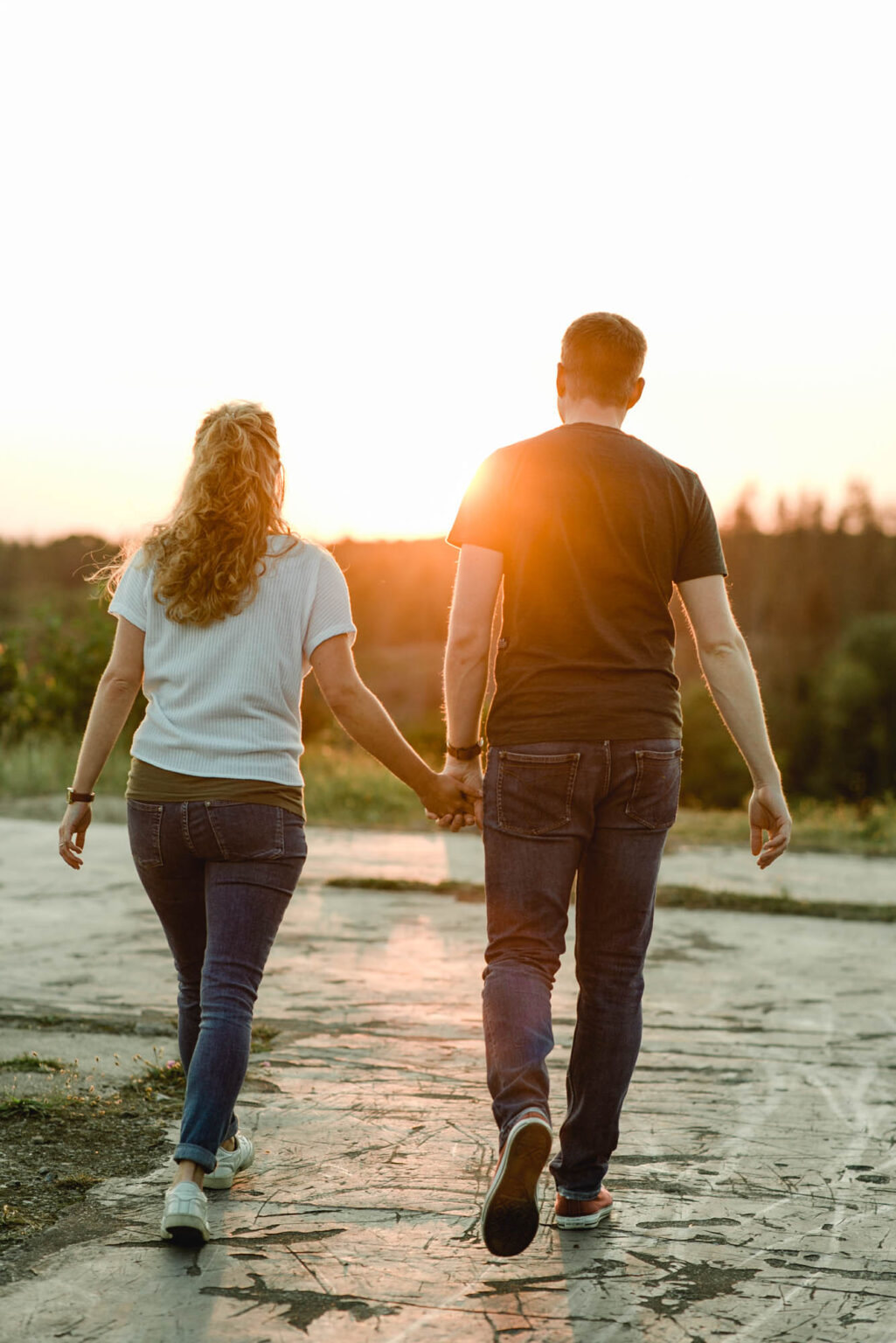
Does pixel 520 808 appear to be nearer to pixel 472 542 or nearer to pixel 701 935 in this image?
pixel 472 542

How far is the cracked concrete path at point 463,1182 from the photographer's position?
228 cm

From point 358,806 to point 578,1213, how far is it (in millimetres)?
10038

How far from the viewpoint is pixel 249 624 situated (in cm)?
278

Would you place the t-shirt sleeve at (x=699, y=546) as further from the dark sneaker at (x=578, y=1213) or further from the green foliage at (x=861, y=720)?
the green foliage at (x=861, y=720)

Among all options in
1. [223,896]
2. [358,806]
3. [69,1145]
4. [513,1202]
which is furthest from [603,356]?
[358,806]

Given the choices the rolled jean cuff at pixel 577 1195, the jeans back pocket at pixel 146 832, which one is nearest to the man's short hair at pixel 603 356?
the jeans back pocket at pixel 146 832

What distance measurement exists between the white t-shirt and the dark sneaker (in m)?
1.05

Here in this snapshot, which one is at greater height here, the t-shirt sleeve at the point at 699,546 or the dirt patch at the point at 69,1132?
the t-shirt sleeve at the point at 699,546

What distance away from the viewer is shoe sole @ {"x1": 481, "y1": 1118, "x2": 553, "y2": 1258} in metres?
2.35

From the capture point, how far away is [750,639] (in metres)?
64.6

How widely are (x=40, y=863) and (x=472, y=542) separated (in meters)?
6.19

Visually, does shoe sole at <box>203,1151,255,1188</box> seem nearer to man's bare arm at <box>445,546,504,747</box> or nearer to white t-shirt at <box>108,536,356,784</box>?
white t-shirt at <box>108,536,356,784</box>

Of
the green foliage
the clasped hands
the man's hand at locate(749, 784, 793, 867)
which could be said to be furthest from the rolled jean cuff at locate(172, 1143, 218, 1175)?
the green foliage

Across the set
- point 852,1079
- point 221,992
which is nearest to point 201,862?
point 221,992
